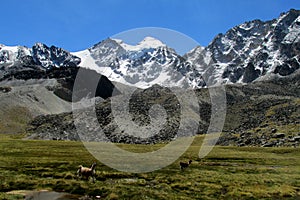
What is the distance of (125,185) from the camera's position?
3397cm

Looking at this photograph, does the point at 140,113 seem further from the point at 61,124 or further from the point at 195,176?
the point at 195,176

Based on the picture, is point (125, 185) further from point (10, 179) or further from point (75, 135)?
point (75, 135)

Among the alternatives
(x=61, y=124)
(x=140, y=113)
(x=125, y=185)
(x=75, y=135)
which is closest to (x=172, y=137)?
(x=140, y=113)

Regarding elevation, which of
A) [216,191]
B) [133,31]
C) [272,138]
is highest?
[133,31]

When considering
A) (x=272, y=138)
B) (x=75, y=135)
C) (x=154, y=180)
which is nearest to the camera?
(x=154, y=180)

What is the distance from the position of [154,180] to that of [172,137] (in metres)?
137

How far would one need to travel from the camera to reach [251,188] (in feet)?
119

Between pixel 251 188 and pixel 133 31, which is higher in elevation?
pixel 133 31

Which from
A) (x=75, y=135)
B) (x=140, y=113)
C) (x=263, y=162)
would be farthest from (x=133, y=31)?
(x=140, y=113)

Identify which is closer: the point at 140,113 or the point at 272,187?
the point at 272,187

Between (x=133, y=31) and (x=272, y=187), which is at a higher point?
(x=133, y=31)

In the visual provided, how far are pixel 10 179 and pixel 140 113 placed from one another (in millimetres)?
162927

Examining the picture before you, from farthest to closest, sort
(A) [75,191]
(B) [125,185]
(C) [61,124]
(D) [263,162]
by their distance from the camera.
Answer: (C) [61,124] < (D) [263,162] < (B) [125,185] < (A) [75,191]

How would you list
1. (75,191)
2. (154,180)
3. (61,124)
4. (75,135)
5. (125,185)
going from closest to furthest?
(75,191), (125,185), (154,180), (75,135), (61,124)
